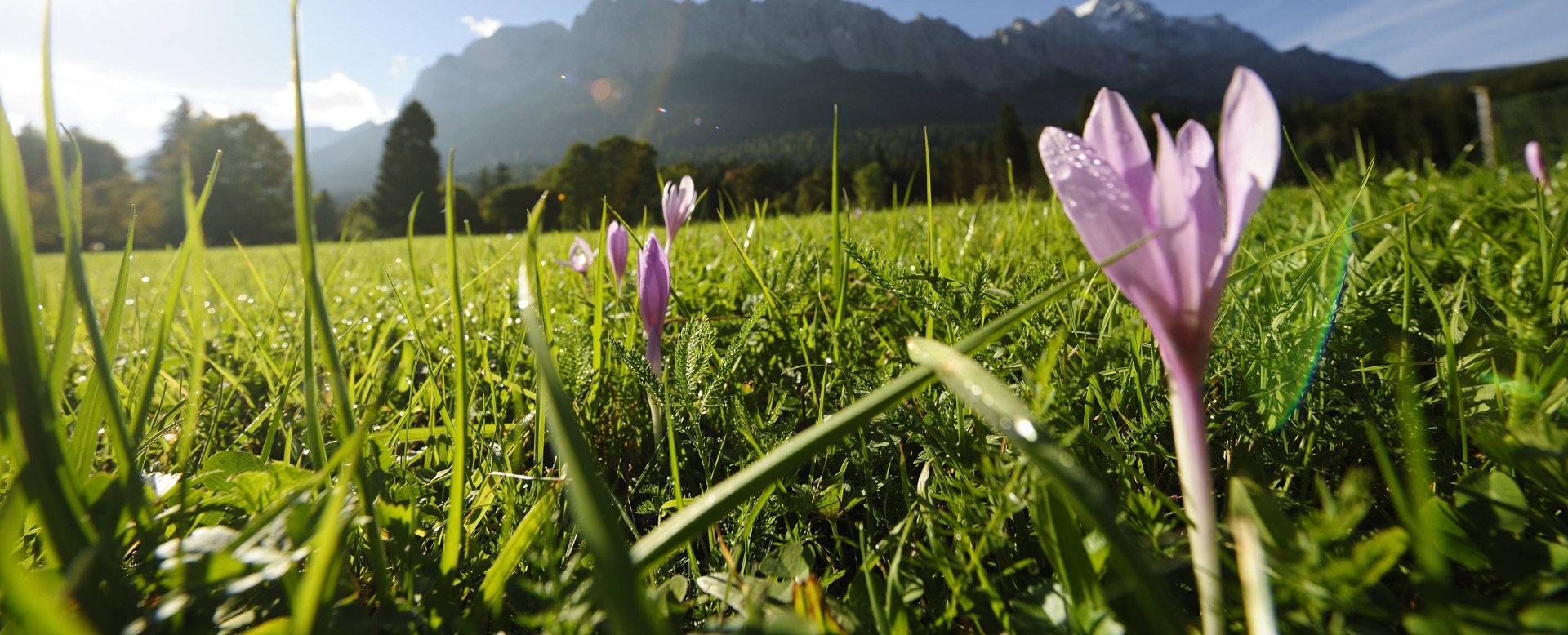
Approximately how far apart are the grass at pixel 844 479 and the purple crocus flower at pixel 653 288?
0.12 meters

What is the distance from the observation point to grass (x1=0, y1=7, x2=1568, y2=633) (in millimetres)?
443

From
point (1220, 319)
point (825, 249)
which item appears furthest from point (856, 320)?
point (825, 249)

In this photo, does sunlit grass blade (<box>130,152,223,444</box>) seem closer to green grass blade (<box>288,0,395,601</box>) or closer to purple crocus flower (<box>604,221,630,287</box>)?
green grass blade (<box>288,0,395,601</box>)

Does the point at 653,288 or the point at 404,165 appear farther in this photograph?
the point at 404,165

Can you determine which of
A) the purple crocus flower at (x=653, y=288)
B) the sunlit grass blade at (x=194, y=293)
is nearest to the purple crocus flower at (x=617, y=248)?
the purple crocus flower at (x=653, y=288)

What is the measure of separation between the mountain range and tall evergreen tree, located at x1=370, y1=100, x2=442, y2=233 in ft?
142

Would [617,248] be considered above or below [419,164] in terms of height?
below

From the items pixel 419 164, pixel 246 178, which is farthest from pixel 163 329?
pixel 419 164

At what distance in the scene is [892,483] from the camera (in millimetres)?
867

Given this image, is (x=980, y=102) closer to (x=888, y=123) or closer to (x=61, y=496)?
(x=888, y=123)

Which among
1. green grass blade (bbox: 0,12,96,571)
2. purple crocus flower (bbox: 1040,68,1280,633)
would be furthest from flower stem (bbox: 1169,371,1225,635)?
green grass blade (bbox: 0,12,96,571)

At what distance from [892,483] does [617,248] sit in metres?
0.86

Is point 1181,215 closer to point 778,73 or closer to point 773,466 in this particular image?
point 773,466

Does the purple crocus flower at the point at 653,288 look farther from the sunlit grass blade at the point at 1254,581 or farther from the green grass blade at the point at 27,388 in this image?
the sunlit grass blade at the point at 1254,581
